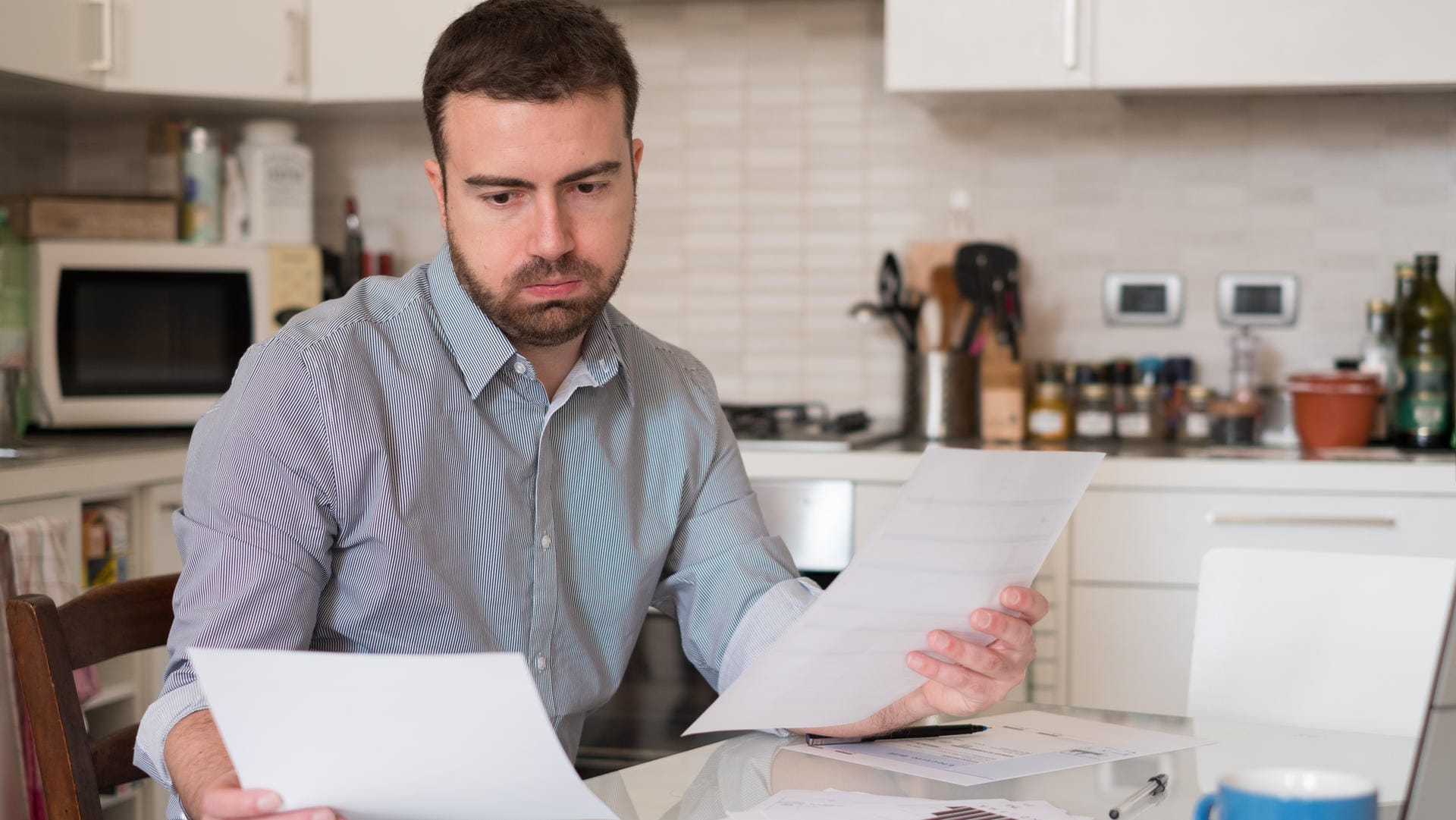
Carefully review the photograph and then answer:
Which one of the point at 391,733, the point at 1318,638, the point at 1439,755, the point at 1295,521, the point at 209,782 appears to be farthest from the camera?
the point at 1295,521

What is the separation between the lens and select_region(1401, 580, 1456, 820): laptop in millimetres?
559

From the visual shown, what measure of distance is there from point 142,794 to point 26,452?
1.97ft

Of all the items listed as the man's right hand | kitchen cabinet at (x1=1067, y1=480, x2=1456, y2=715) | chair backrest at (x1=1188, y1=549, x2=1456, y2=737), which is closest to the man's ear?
the man's right hand

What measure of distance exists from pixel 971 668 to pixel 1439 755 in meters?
0.47

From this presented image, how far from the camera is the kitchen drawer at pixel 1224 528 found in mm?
2256

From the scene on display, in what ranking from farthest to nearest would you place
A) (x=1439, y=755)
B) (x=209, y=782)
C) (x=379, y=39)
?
(x=379, y=39) < (x=209, y=782) < (x=1439, y=755)

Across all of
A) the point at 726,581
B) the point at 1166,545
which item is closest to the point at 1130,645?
the point at 1166,545

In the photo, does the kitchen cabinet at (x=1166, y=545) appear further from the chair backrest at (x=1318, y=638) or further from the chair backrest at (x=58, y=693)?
the chair backrest at (x=58, y=693)

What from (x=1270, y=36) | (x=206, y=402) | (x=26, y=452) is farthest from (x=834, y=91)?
(x=26, y=452)

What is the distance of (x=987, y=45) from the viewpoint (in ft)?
8.36

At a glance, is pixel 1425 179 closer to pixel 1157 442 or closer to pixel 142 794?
pixel 1157 442

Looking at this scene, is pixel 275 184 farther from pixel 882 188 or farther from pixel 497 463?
pixel 497 463

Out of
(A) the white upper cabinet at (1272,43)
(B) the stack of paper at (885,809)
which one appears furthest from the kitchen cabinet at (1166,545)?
(B) the stack of paper at (885,809)

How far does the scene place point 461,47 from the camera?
3.71 ft
